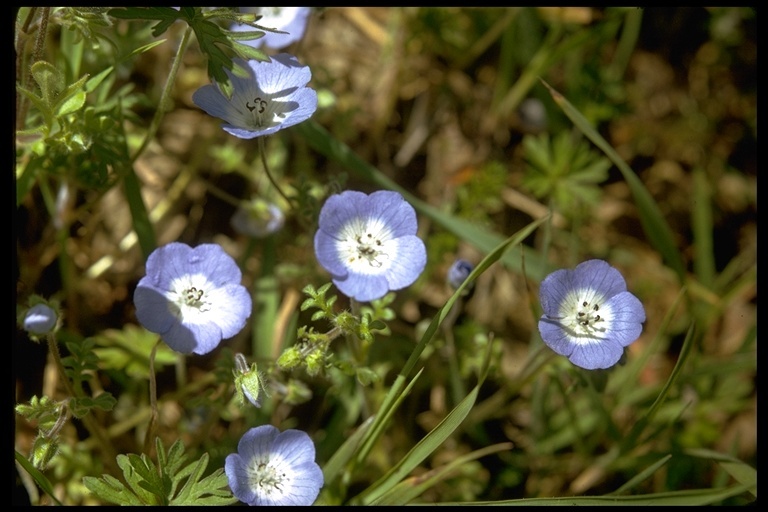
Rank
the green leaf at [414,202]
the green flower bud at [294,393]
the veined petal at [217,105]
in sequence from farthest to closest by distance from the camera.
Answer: the green leaf at [414,202] < the green flower bud at [294,393] < the veined petal at [217,105]

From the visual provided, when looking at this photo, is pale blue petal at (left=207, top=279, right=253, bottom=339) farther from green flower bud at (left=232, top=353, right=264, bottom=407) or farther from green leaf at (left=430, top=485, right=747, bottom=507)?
green leaf at (left=430, top=485, right=747, bottom=507)

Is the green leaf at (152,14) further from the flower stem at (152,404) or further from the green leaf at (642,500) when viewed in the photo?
the green leaf at (642,500)

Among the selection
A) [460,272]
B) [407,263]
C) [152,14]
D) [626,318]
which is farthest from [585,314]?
[152,14]

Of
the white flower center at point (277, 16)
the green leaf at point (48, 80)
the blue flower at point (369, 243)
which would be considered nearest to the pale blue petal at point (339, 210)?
the blue flower at point (369, 243)

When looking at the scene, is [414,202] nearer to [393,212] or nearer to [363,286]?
[393,212]

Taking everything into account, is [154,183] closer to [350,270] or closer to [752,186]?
[350,270]

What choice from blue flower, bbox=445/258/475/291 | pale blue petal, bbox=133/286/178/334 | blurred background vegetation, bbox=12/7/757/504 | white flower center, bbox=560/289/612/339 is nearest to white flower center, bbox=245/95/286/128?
blurred background vegetation, bbox=12/7/757/504
